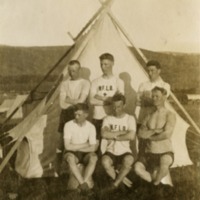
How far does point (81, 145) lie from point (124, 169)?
26cm

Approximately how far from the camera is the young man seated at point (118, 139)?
2338mm

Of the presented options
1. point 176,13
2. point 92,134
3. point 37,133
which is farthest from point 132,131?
point 176,13

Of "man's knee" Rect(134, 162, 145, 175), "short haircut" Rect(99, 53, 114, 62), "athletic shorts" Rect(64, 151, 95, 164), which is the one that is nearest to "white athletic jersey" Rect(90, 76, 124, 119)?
"short haircut" Rect(99, 53, 114, 62)

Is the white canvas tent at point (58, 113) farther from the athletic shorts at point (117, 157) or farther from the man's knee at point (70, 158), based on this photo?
the athletic shorts at point (117, 157)

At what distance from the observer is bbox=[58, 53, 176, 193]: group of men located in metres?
2.34

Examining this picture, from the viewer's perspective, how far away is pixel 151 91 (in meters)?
2.42

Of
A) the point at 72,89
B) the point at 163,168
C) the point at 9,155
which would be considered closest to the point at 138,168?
the point at 163,168

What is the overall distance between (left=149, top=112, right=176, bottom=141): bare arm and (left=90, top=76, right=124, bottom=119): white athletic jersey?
0.93 ft

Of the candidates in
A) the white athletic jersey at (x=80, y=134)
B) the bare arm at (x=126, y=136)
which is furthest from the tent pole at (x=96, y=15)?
the bare arm at (x=126, y=136)

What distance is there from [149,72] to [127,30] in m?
0.26

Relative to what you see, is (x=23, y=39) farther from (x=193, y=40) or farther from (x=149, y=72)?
(x=193, y=40)

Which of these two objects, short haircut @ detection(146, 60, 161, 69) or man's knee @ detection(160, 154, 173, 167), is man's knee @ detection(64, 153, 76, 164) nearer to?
man's knee @ detection(160, 154, 173, 167)

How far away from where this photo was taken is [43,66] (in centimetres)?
240

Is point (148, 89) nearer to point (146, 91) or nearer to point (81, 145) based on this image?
point (146, 91)
